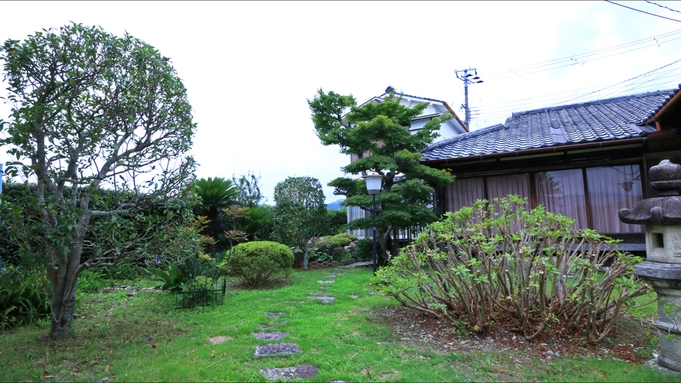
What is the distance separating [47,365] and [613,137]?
9.41m

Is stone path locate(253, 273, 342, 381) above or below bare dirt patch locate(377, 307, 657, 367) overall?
above

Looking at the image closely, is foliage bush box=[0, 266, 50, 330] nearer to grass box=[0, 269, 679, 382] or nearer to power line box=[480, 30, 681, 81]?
grass box=[0, 269, 679, 382]

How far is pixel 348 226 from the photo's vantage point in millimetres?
8508

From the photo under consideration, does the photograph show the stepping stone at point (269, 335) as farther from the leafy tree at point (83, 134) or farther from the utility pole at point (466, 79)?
the utility pole at point (466, 79)

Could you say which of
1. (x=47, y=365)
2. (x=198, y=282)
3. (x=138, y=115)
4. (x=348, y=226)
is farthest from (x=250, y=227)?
(x=47, y=365)

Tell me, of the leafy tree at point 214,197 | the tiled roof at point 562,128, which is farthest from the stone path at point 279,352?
the tiled roof at point 562,128

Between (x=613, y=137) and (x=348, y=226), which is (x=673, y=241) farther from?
(x=348, y=226)

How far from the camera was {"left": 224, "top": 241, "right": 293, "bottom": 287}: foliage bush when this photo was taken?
6.58 m

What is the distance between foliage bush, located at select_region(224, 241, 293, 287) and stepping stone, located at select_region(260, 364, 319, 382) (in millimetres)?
3798

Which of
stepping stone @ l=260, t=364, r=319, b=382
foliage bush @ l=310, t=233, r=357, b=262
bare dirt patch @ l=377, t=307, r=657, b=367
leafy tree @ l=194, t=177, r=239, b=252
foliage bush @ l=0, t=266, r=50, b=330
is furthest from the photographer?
foliage bush @ l=310, t=233, r=357, b=262

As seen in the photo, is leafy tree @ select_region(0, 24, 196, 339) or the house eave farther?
the house eave

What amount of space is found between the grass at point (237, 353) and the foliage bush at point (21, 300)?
243mm

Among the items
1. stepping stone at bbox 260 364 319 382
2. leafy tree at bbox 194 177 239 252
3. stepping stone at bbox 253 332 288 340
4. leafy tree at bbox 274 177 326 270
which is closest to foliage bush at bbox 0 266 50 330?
stepping stone at bbox 253 332 288 340

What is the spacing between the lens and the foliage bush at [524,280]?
11.0 feet
